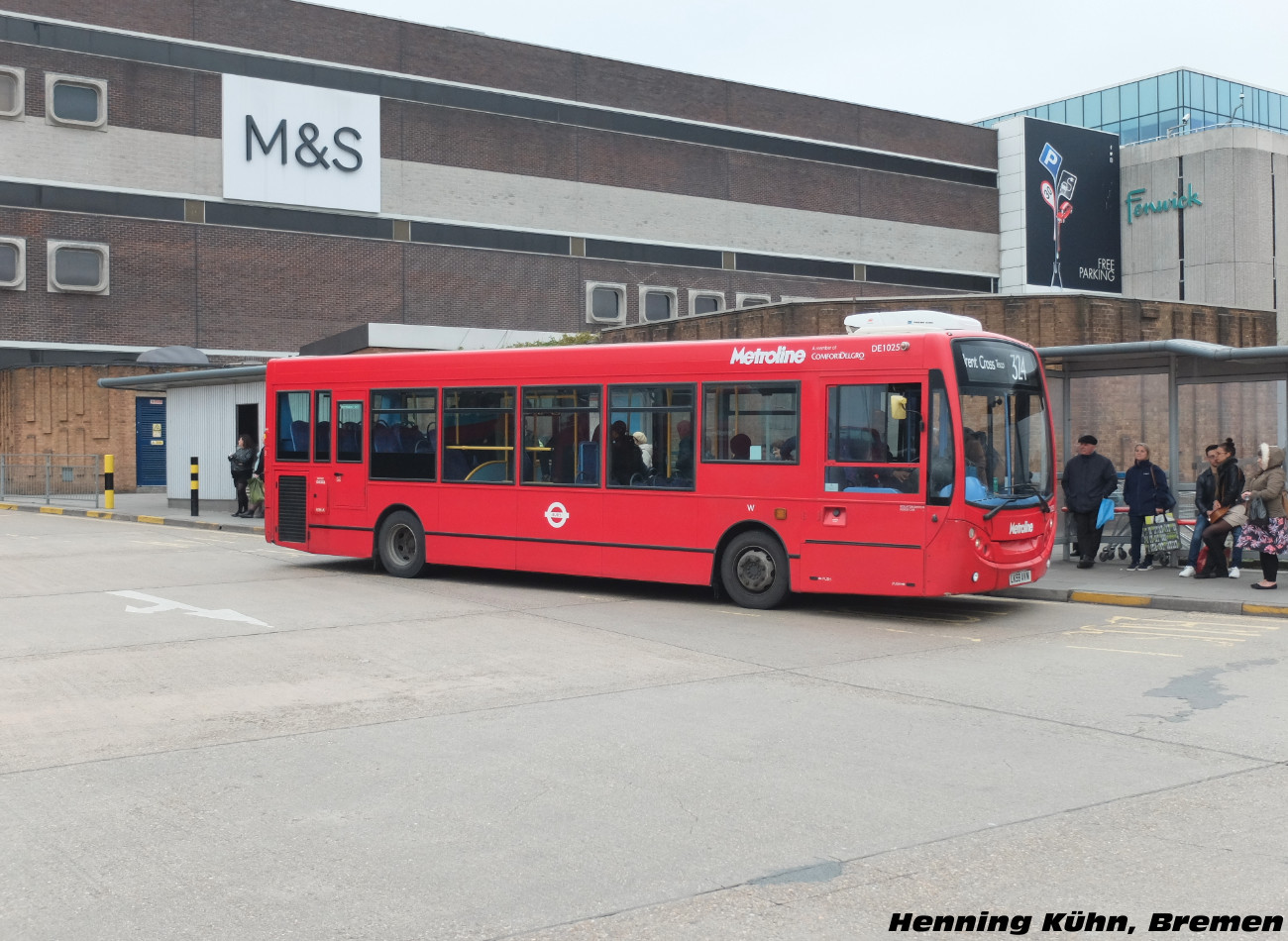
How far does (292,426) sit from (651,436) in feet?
18.7

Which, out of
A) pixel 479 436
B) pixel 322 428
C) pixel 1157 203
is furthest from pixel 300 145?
pixel 1157 203

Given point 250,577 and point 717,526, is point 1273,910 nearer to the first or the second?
point 717,526

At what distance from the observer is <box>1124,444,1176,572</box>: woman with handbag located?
16.0 meters

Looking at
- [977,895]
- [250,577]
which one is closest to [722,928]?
[977,895]

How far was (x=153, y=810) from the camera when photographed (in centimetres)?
587

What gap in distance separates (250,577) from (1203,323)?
60.0ft

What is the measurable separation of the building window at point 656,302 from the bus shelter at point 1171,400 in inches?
1250

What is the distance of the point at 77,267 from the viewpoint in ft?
129

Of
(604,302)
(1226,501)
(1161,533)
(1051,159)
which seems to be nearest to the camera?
(1226,501)

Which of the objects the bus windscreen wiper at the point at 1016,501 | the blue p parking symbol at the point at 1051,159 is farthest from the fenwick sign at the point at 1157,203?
the bus windscreen wiper at the point at 1016,501

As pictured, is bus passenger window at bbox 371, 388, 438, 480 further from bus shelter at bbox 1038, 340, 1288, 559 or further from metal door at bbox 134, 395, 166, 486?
metal door at bbox 134, 395, 166, 486

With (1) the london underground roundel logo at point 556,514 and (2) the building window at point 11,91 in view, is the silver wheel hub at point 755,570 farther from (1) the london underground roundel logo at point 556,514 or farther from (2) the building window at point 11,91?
(2) the building window at point 11,91

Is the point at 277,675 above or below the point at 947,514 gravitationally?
below

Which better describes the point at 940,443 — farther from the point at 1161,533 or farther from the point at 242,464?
the point at 242,464
